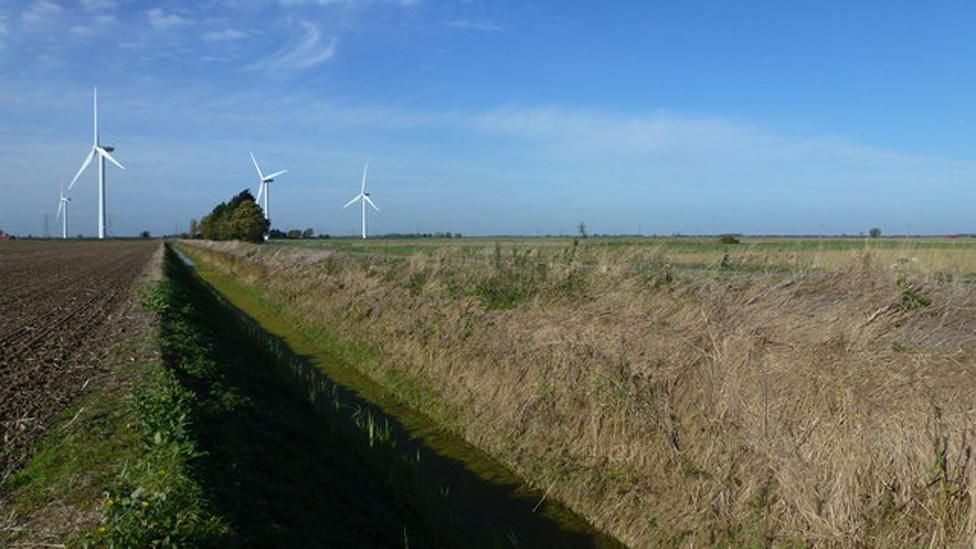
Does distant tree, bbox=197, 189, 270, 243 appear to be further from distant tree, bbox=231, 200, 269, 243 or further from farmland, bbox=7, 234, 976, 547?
farmland, bbox=7, 234, 976, 547

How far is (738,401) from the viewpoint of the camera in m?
7.45

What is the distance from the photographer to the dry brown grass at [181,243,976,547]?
5812 millimetres

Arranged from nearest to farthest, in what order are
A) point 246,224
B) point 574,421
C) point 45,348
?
1. point 574,421
2. point 45,348
3. point 246,224

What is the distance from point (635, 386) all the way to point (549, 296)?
5.19 metres

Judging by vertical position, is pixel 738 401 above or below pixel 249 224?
below

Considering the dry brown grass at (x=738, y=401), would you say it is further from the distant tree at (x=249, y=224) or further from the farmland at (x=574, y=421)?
the distant tree at (x=249, y=224)

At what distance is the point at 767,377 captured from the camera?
24.2ft

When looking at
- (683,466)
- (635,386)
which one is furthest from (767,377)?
(635,386)

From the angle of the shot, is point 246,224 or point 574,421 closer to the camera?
point 574,421

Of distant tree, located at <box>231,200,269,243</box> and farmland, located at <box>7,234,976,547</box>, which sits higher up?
distant tree, located at <box>231,200,269,243</box>

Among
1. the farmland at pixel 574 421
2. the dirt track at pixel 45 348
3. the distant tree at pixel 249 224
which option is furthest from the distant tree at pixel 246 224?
the farmland at pixel 574 421

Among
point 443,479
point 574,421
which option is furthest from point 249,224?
point 574,421

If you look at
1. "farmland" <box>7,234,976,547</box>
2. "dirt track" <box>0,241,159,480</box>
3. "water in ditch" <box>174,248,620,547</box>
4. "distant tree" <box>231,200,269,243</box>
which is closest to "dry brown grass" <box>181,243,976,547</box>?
"farmland" <box>7,234,976,547</box>

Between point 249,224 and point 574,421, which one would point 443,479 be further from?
point 249,224
